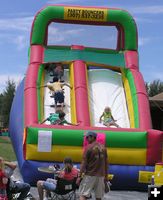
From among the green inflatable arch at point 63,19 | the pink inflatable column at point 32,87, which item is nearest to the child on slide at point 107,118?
the pink inflatable column at point 32,87

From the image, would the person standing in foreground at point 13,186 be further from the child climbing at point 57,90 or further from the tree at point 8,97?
the tree at point 8,97

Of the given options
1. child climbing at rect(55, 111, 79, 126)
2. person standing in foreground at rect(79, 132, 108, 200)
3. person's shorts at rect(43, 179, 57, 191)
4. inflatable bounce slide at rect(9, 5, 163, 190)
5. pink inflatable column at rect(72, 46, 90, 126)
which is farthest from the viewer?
pink inflatable column at rect(72, 46, 90, 126)

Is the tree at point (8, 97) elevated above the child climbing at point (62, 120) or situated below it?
above

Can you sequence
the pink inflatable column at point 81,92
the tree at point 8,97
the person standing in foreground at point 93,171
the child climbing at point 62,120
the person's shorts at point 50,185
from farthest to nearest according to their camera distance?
the tree at point 8,97
the pink inflatable column at point 81,92
the child climbing at point 62,120
the person's shorts at point 50,185
the person standing in foreground at point 93,171

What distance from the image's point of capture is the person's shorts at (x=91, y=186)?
634 centimetres

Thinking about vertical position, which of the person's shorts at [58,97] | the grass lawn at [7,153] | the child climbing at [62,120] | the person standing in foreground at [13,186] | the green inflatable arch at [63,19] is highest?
the green inflatable arch at [63,19]

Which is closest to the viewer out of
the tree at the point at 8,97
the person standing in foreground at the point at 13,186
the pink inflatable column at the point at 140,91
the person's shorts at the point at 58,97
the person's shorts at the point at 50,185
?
the person standing in foreground at the point at 13,186

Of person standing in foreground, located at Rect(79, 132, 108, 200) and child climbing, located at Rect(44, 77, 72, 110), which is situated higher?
child climbing, located at Rect(44, 77, 72, 110)

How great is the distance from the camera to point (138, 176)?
8703 millimetres

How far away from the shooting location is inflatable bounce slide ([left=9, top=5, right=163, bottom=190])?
862cm

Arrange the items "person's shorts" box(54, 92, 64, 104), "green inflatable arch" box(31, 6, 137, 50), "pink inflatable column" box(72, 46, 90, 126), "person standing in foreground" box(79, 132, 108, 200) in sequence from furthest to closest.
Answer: "green inflatable arch" box(31, 6, 137, 50), "person's shorts" box(54, 92, 64, 104), "pink inflatable column" box(72, 46, 90, 126), "person standing in foreground" box(79, 132, 108, 200)

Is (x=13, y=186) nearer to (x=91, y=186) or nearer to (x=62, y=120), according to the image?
(x=91, y=186)

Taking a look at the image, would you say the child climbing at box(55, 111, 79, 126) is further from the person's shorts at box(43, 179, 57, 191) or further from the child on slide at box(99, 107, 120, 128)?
the person's shorts at box(43, 179, 57, 191)

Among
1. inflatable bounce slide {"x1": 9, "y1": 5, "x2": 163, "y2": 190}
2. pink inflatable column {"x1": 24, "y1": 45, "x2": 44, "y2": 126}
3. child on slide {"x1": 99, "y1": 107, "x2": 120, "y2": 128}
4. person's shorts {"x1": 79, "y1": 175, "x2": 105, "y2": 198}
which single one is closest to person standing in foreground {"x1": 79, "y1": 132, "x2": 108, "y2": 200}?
person's shorts {"x1": 79, "y1": 175, "x2": 105, "y2": 198}
